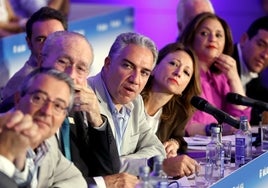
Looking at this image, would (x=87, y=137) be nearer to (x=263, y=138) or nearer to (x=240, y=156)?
(x=240, y=156)

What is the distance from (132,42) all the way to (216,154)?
615 mm

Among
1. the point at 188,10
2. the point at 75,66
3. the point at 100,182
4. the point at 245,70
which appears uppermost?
the point at 188,10

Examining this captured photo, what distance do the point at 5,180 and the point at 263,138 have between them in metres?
2.15

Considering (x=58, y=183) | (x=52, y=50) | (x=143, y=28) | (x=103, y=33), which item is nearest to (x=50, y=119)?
(x=58, y=183)

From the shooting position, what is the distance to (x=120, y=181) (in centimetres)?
346

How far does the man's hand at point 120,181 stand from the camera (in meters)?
3.43

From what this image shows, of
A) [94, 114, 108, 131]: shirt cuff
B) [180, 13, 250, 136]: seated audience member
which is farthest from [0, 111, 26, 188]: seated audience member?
[180, 13, 250, 136]: seated audience member

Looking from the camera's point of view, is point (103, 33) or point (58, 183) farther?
point (103, 33)

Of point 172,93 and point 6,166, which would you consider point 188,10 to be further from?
point 6,166

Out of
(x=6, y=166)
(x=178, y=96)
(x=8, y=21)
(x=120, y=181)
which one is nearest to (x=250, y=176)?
(x=120, y=181)

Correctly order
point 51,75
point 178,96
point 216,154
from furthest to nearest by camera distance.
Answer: point 178,96, point 216,154, point 51,75

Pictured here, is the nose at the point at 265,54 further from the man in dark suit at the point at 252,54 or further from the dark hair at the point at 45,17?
the dark hair at the point at 45,17

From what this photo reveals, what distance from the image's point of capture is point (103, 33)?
6820mm

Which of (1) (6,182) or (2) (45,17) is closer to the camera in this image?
(1) (6,182)
